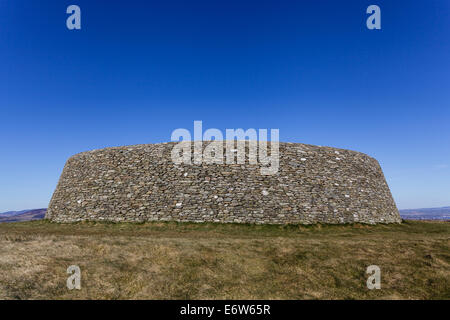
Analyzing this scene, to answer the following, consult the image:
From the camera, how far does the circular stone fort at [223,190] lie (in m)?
19.0

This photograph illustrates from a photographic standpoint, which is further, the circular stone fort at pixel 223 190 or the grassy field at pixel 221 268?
the circular stone fort at pixel 223 190

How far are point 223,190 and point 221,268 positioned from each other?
10941 mm

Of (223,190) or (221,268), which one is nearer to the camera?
(221,268)

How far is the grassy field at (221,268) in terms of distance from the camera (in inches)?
289

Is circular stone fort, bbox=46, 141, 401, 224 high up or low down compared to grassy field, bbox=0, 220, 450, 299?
up

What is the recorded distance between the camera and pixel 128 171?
73.6ft

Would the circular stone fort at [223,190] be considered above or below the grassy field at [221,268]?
above

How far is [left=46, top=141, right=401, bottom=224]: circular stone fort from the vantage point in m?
19.0

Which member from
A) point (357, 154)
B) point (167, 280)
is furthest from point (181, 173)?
point (357, 154)

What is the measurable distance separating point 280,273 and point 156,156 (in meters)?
17.0

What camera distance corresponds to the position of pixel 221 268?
9.16m

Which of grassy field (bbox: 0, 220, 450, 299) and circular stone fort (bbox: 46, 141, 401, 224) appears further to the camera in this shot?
circular stone fort (bbox: 46, 141, 401, 224)

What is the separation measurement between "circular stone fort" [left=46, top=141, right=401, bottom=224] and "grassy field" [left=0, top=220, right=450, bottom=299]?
21.8ft

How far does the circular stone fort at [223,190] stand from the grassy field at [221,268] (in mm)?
6646
